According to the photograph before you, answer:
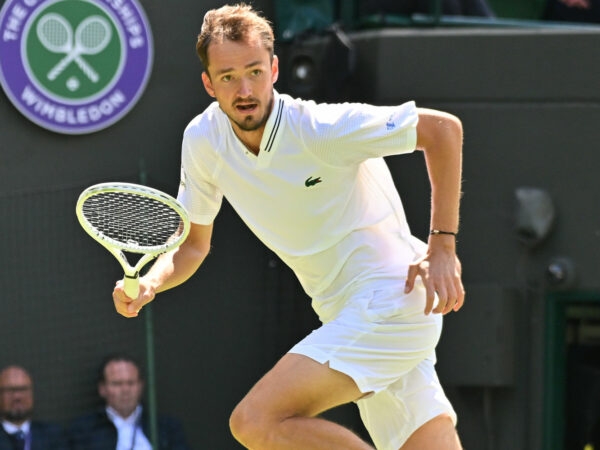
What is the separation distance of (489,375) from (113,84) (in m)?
2.72

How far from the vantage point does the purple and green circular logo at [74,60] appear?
804 cm

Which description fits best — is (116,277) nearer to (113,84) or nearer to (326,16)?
(113,84)

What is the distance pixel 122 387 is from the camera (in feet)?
25.8

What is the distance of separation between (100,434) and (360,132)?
143 inches

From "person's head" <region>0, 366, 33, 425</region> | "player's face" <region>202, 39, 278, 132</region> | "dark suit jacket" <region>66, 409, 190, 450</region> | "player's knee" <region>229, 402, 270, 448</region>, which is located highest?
"player's face" <region>202, 39, 278, 132</region>

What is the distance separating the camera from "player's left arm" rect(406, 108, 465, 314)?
183 inches

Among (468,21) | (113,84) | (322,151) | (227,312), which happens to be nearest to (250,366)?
(227,312)

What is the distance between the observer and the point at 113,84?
831cm

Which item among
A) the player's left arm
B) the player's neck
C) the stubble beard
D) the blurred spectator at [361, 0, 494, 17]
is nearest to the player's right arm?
the player's neck

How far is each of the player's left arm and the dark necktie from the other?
345 centimetres

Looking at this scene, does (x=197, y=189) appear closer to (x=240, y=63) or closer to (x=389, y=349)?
(x=240, y=63)

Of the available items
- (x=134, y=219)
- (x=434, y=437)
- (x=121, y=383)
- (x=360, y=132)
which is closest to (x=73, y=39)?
(x=121, y=383)

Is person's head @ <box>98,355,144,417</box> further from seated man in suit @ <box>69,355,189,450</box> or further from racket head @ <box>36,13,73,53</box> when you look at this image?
racket head @ <box>36,13,73,53</box>

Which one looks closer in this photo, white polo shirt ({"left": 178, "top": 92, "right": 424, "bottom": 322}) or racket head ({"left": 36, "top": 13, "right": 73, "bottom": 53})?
white polo shirt ({"left": 178, "top": 92, "right": 424, "bottom": 322})
